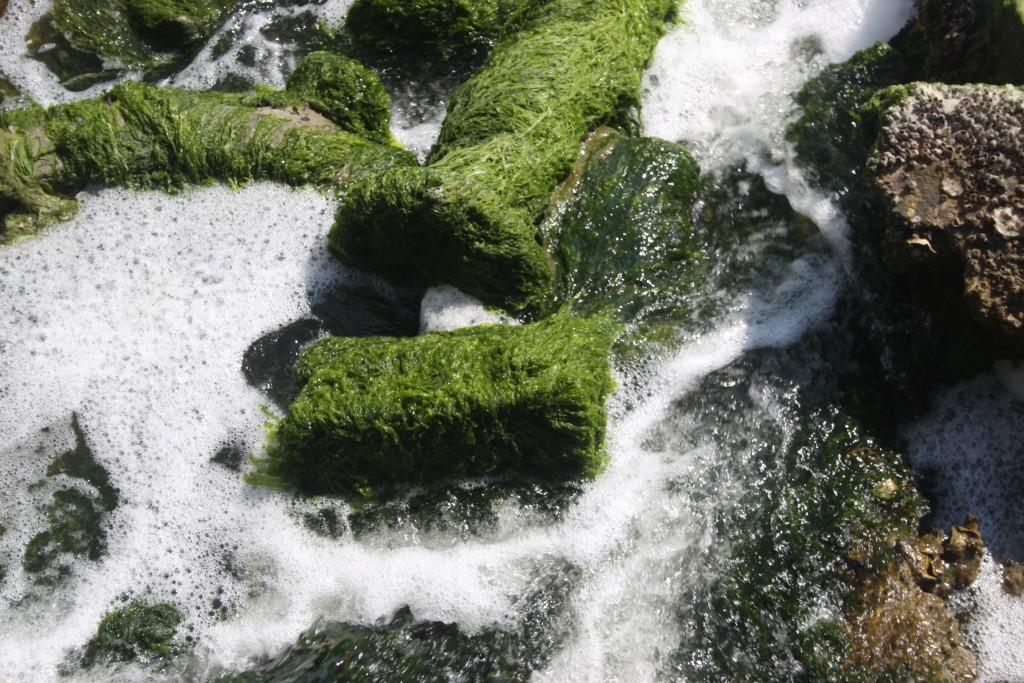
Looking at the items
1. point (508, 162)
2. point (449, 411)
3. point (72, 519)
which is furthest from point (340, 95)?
point (72, 519)

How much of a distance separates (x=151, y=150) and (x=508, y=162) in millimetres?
2001

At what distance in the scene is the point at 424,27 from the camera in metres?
4.74

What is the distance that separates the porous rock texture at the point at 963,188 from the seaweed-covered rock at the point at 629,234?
88 cm

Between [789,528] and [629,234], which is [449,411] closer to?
[629,234]

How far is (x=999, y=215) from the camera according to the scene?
10.2 ft

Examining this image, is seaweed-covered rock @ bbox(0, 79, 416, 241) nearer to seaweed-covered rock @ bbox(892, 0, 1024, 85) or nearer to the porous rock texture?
the porous rock texture

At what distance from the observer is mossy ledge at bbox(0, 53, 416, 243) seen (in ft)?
13.5

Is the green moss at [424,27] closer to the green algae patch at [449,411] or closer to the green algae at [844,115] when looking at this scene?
the green algae at [844,115]

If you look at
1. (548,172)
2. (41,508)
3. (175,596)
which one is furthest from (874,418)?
(41,508)

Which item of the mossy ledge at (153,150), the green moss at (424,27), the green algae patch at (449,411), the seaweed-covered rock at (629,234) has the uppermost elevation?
the green moss at (424,27)

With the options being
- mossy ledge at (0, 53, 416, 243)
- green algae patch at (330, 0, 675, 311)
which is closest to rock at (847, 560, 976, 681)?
green algae patch at (330, 0, 675, 311)

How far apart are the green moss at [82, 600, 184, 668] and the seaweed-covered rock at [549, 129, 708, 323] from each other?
2.12 m

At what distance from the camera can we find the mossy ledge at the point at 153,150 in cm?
411

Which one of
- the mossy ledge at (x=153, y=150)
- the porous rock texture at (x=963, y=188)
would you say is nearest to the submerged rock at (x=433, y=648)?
the porous rock texture at (x=963, y=188)
